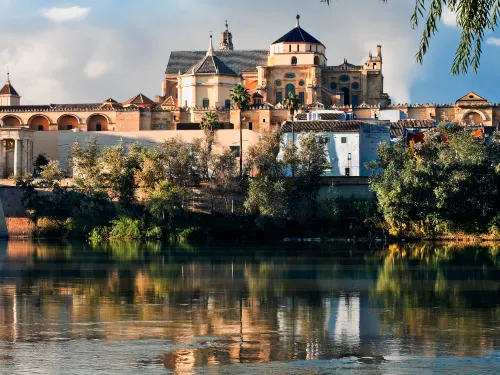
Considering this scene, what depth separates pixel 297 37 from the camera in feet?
279

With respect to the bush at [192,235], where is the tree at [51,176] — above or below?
above

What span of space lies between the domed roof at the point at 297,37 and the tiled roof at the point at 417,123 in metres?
14.0

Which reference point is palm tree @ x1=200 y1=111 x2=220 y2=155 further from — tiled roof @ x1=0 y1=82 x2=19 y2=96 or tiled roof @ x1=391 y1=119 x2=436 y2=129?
tiled roof @ x1=0 y1=82 x2=19 y2=96

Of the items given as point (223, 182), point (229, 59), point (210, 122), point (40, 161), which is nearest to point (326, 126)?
point (223, 182)

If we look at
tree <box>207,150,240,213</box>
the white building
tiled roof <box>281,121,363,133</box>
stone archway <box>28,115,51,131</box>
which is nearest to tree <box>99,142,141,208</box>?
tree <box>207,150,240,213</box>

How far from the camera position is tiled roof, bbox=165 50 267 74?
3509 inches

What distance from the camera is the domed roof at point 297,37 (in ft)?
279

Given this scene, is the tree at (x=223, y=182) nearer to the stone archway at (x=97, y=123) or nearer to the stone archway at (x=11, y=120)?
the stone archway at (x=97, y=123)

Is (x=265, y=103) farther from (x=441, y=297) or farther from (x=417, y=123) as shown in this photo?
(x=441, y=297)

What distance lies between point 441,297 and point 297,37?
57886 mm

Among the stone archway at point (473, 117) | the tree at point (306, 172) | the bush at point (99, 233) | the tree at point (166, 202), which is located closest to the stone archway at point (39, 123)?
the bush at point (99, 233)

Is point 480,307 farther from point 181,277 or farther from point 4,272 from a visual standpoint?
point 4,272

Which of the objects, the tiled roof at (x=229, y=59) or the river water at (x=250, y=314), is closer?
the river water at (x=250, y=314)

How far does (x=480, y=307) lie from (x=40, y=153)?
2057 inches
